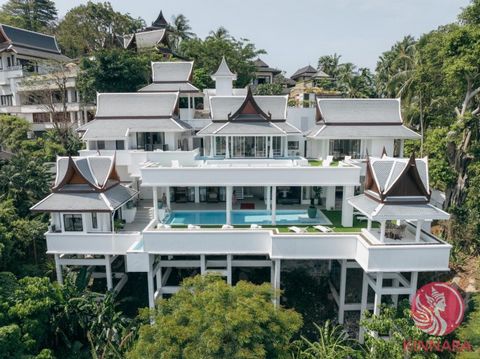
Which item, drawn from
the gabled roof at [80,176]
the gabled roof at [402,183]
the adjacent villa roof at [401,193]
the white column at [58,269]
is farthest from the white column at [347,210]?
the white column at [58,269]

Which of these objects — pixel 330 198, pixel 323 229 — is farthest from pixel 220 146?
pixel 323 229

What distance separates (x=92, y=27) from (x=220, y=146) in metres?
36.0

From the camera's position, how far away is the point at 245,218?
19500 mm

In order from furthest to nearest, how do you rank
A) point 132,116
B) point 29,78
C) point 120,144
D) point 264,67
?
point 264,67, point 29,78, point 120,144, point 132,116

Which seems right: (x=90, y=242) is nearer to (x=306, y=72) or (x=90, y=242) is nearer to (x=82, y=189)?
(x=82, y=189)

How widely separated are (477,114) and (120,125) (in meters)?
25.0

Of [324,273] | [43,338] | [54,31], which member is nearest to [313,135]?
[324,273]

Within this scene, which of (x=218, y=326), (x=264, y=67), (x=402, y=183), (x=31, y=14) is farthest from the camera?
(x=264, y=67)

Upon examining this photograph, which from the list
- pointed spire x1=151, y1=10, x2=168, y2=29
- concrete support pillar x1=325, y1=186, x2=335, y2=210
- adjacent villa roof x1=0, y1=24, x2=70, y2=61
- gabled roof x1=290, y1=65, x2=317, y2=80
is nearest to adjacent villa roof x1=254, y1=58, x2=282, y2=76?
gabled roof x1=290, y1=65, x2=317, y2=80

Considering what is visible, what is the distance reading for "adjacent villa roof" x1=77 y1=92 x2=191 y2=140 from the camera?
24281mm

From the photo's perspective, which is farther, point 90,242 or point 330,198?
point 330,198

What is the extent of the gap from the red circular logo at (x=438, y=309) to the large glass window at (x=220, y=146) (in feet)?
50.7

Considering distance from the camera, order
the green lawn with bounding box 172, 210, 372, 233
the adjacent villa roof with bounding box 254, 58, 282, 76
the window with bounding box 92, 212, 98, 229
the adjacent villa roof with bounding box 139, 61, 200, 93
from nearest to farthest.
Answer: the green lawn with bounding box 172, 210, 372, 233
the window with bounding box 92, 212, 98, 229
the adjacent villa roof with bounding box 139, 61, 200, 93
the adjacent villa roof with bounding box 254, 58, 282, 76

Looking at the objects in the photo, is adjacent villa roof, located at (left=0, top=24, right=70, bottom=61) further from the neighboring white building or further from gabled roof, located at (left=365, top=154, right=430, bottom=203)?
gabled roof, located at (left=365, top=154, right=430, bottom=203)
